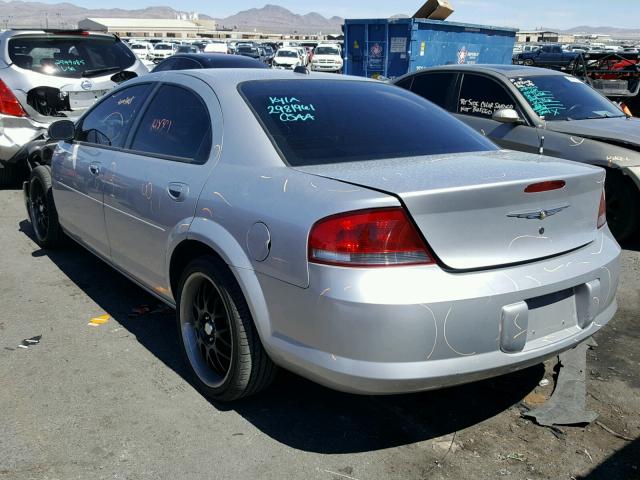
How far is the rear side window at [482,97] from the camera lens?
21.6 feet

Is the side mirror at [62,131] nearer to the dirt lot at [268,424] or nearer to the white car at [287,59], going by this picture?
the dirt lot at [268,424]

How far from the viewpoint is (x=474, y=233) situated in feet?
8.42

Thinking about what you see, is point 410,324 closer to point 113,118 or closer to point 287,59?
point 113,118

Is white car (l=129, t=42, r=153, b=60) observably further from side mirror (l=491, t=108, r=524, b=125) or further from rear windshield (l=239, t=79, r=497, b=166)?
rear windshield (l=239, t=79, r=497, b=166)

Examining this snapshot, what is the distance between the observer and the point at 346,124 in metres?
3.33

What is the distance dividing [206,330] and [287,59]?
38145mm

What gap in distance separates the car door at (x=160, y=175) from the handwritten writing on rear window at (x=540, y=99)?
4.00 metres

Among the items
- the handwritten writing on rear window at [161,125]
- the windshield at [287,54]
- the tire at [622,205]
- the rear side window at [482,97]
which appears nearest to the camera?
the handwritten writing on rear window at [161,125]

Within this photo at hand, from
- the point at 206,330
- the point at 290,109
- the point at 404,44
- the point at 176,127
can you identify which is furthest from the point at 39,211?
the point at 404,44

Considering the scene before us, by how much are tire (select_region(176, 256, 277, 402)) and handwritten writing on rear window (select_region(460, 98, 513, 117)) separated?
14.0ft

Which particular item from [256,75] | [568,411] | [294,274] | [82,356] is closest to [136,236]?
[82,356]

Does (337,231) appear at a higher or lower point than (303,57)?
higher

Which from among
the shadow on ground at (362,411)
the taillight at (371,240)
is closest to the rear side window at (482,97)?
the shadow on ground at (362,411)

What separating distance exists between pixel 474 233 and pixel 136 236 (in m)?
2.03
